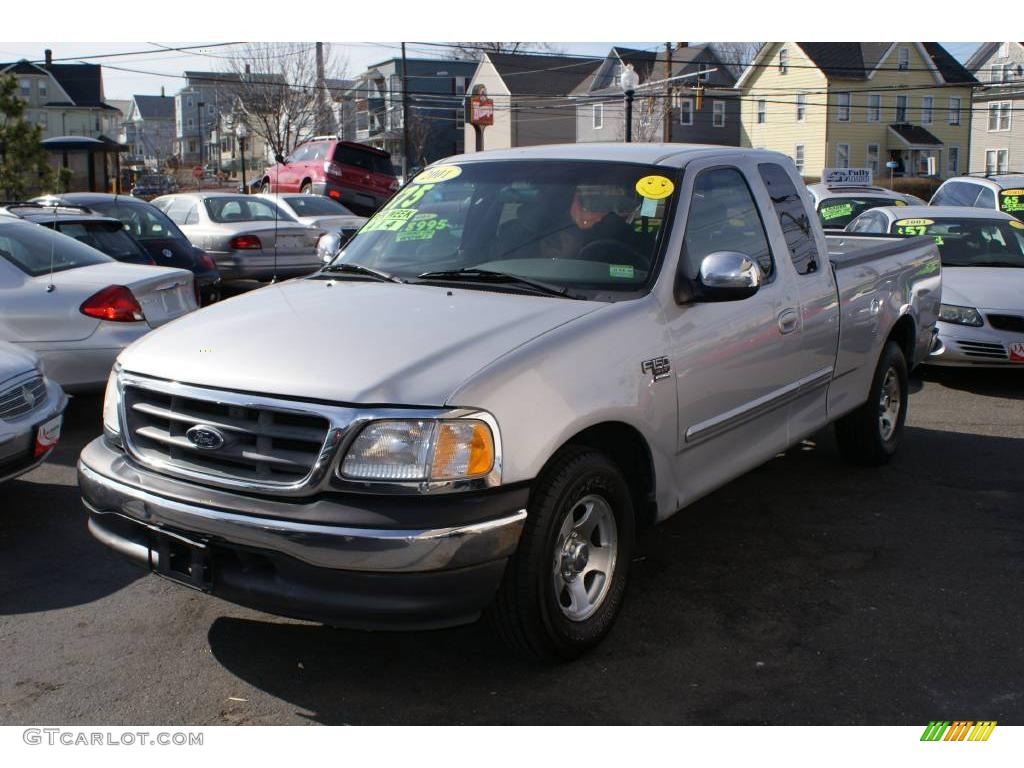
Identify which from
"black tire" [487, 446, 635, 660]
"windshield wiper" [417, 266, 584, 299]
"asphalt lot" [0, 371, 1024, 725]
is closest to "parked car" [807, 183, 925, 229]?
"asphalt lot" [0, 371, 1024, 725]

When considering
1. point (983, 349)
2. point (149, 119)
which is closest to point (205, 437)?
point (983, 349)

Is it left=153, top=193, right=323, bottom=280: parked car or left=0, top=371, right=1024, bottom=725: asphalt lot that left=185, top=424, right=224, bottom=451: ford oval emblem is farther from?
left=153, top=193, right=323, bottom=280: parked car

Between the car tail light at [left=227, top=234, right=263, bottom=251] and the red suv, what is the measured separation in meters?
12.9

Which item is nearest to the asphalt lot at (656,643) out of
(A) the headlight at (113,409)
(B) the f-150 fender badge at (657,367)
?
(A) the headlight at (113,409)

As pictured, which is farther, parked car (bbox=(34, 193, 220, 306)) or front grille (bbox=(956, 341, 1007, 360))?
parked car (bbox=(34, 193, 220, 306))

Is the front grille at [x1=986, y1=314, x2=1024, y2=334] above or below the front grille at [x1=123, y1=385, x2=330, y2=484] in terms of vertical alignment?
below

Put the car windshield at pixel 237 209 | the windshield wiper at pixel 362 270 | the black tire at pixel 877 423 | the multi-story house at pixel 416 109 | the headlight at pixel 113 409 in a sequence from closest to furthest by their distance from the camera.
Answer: the headlight at pixel 113 409 → the windshield wiper at pixel 362 270 → the black tire at pixel 877 423 → the car windshield at pixel 237 209 → the multi-story house at pixel 416 109

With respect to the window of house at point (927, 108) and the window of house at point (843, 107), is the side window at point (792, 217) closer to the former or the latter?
the window of house at point (843, 107)

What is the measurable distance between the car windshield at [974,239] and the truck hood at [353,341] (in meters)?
7.34

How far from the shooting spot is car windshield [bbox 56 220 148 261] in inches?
394

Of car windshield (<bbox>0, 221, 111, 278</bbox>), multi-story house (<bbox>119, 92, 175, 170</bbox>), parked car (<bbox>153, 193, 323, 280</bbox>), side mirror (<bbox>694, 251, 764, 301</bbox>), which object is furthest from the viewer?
multi-story house (<bbox>119, 92, 175, 170</bbox>)

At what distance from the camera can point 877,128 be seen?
55812 mm

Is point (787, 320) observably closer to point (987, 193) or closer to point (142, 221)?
point (142, 221)

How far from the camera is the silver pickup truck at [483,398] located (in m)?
3.49
